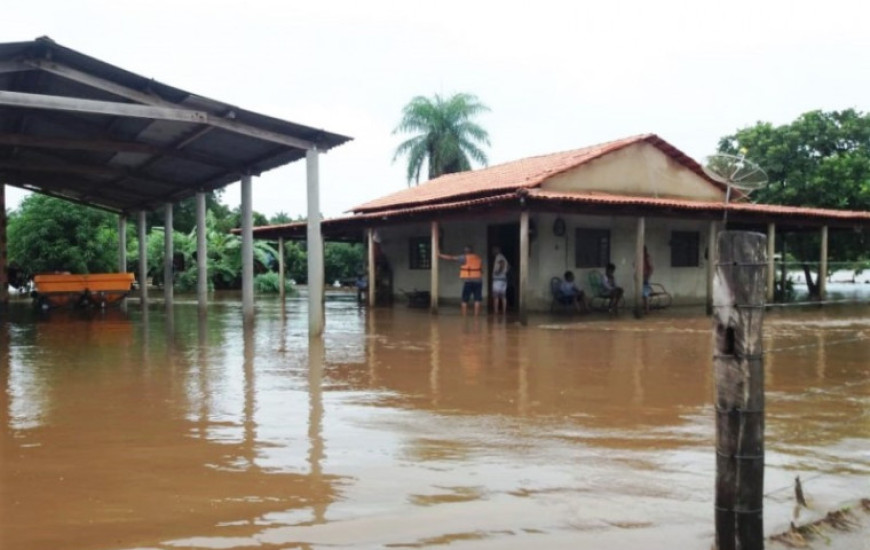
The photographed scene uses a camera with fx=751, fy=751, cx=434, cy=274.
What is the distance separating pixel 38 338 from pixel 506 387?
8.37 meters

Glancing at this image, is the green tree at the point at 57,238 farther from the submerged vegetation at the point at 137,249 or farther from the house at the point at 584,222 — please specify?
the house at the point at 584,222

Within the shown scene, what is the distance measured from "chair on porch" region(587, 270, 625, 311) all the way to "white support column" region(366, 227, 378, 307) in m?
5.79

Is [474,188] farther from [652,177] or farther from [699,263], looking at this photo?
[699,263]

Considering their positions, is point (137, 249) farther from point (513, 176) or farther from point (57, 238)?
point (513, 176)

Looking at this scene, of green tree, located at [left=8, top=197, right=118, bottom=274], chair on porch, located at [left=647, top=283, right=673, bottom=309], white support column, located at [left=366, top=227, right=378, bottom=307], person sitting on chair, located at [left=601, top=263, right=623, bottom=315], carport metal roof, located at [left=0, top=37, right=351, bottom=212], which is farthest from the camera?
green tree, located at [left=8, top=197, right=118, bottom=274]

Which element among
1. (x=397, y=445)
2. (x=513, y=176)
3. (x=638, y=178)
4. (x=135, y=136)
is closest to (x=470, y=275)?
(x=513, y=176)

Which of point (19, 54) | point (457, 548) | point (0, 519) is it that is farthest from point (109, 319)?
point (457, 548)

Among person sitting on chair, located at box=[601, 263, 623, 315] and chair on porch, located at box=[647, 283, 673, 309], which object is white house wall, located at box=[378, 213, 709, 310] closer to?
chair on porch, located at box=[647, 283, 673, 309]

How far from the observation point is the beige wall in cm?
1755

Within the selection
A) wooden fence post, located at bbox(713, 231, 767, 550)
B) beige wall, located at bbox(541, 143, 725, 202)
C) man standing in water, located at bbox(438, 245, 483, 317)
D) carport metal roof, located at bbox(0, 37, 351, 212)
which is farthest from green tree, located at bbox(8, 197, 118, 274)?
wooden fence post, located at bbox(713, 231, 767, 550)

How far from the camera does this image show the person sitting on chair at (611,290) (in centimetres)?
1684

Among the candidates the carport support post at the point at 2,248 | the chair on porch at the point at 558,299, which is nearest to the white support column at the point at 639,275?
the chair on porch at the point at 558,299

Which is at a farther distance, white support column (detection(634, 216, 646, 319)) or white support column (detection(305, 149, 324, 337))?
white support column (detection(634, 216, 646, 319))

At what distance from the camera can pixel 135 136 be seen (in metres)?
13.4
